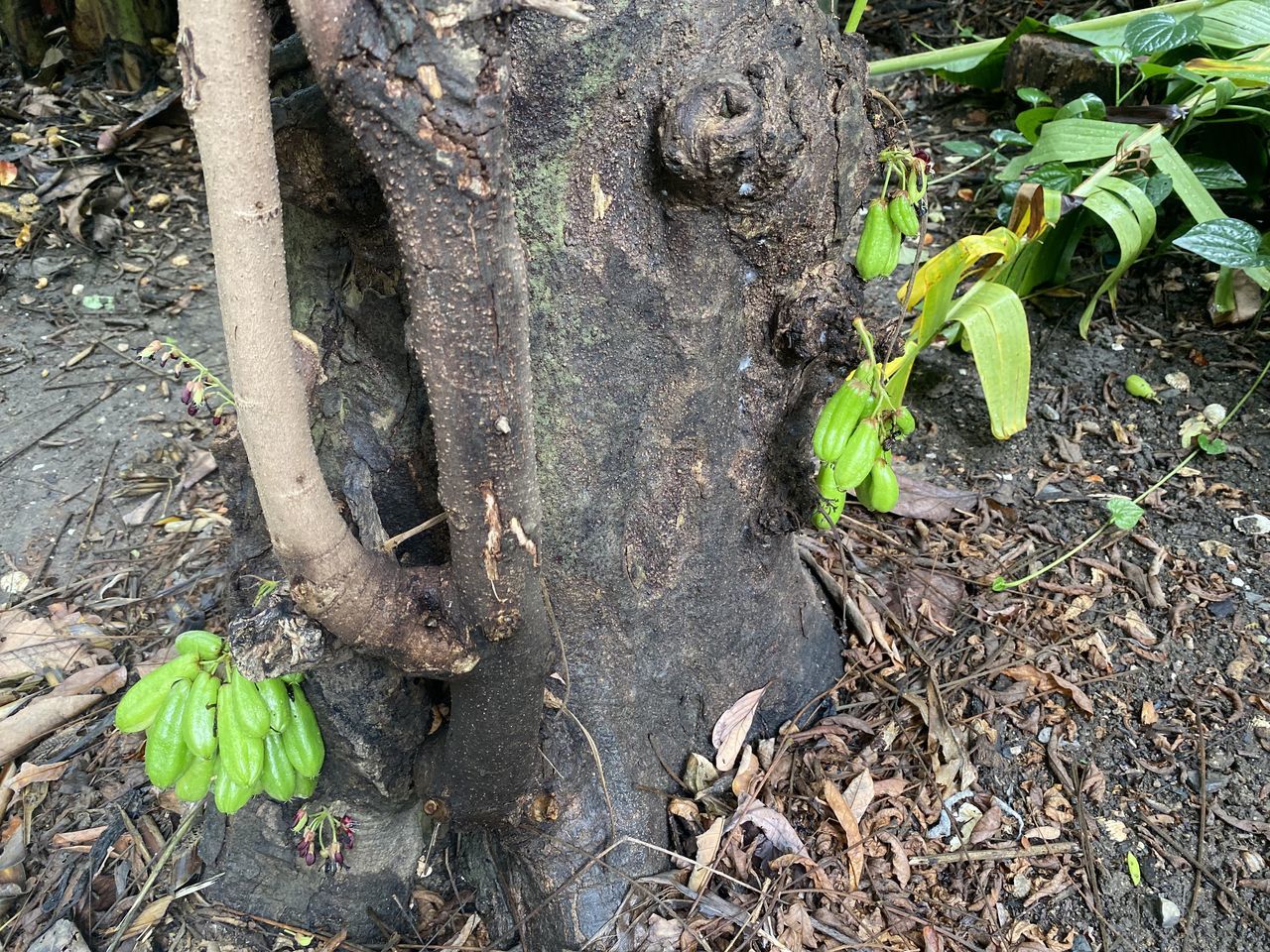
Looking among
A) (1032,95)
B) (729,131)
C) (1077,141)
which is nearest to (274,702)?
(729,131)

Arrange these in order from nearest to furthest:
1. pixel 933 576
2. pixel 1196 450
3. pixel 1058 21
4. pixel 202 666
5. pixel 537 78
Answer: pixel 537 78
pixel 202 666
pixel 933 576
pixel 1196 450
pixel 1058 21

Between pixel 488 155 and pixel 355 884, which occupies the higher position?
pixel 488 155

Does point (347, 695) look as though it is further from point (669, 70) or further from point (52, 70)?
point (52, 70)

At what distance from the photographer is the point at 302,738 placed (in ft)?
4.35

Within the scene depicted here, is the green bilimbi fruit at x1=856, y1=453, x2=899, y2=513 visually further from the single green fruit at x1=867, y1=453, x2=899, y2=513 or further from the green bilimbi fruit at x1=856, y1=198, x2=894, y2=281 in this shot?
the green bilimbi fruit at x1=856, y1=198, x2=894, y2=281

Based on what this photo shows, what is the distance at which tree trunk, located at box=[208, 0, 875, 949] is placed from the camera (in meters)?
1.13

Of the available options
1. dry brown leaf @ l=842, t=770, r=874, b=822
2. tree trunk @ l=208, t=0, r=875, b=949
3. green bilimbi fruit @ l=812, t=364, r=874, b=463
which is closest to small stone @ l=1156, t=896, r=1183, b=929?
dry brown leaf @ l=842, t=770, r=874, b=822

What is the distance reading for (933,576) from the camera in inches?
81.8

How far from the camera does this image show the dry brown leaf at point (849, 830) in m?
1.55

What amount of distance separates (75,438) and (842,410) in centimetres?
226

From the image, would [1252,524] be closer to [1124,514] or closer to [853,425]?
[1124,514]

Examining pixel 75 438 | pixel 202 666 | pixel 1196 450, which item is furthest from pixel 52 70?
pixel 1196 450

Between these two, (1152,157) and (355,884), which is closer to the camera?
(355,884)

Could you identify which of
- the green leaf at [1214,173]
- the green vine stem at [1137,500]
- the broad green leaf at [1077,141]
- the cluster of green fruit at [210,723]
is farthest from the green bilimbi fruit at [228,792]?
the green leaf at [1214,173]
